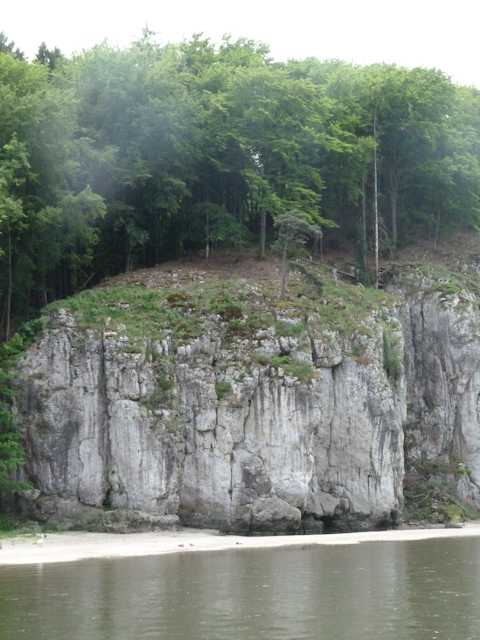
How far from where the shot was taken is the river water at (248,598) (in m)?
20.1

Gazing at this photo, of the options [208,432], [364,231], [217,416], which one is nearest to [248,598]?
[208,432]

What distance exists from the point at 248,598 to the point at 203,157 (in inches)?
1358

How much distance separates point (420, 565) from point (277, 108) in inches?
1268

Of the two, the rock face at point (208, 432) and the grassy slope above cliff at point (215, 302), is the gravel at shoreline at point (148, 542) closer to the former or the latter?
the rock face at point (208, 432)

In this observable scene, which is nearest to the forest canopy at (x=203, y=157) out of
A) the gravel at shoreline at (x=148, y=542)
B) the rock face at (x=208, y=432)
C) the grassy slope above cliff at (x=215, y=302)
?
the grassy slope above cliff at (x=215, y=302)

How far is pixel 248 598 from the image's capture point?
78.3 feet

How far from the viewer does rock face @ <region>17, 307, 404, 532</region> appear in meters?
40.8

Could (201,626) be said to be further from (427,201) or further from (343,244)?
(427,201)

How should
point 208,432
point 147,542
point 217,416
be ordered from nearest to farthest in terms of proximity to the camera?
1. point 147,542
2. point 208,432
3. point 217,416

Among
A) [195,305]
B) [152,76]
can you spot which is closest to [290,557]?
[195,305]

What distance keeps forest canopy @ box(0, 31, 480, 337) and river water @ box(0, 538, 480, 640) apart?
19048mm

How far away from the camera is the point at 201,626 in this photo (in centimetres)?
2041

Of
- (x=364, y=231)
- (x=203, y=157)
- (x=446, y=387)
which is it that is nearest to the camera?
(x=446, y=387)

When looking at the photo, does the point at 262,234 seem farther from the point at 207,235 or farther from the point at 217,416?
the point at 217,416
